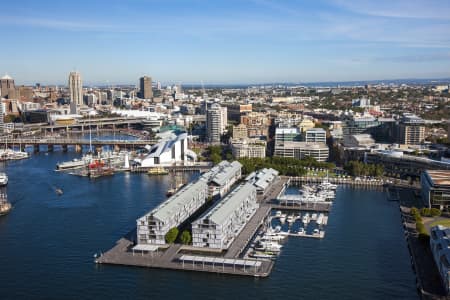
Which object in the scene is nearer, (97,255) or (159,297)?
(159,297)

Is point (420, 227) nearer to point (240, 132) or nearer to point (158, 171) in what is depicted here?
point (158, 171)

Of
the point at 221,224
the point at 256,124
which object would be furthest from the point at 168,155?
the point at 221,224

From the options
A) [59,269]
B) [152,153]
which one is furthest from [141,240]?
[152,153]

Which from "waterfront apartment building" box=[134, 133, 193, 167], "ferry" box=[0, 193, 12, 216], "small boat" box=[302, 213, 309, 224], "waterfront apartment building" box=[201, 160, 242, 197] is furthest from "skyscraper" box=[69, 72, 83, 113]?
"small boat" box=[302, 213, 309, 224]

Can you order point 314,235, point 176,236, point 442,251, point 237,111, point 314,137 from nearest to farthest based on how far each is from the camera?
point 442,251 → point 176,236 → point 314,235 → point 314,137 → point 237,111

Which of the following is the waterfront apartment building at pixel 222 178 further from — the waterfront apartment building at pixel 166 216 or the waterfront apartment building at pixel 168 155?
the waterfront apartment building at pixel 168 155

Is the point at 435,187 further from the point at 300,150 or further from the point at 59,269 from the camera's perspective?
the point at 59,269
